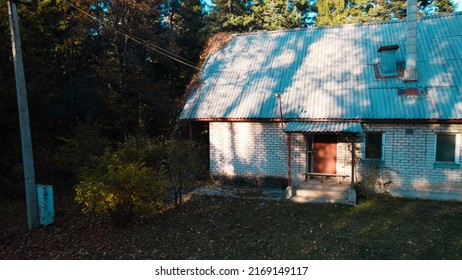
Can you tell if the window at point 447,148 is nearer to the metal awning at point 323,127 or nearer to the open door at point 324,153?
the metal awning at point 323,127

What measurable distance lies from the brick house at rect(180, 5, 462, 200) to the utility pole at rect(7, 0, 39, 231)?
6.40 metres

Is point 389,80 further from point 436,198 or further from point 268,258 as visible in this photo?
point 268,258

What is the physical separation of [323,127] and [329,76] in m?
3.16

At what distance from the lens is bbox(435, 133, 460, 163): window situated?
1061cm

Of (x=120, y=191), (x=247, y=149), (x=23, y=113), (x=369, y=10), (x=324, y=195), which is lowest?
(x=324, y=195)

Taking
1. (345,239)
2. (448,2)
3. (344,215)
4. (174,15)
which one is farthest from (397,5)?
(345,239)

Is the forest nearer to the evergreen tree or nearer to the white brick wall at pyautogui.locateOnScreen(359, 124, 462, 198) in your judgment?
the evergreen tree

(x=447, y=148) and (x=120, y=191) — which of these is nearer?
(x=120, y=191)

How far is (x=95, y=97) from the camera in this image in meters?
15.7

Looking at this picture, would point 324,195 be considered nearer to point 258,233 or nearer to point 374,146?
point 374,146

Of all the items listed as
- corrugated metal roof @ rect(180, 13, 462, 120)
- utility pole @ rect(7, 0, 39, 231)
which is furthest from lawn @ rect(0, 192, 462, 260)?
corrugated metal roof @ rect(180, 13, 462, 120)

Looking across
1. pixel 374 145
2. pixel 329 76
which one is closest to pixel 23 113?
pixel 329 76

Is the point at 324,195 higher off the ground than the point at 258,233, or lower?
higher

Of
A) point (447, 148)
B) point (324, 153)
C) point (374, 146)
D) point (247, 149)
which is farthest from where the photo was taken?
point (247, 149)
